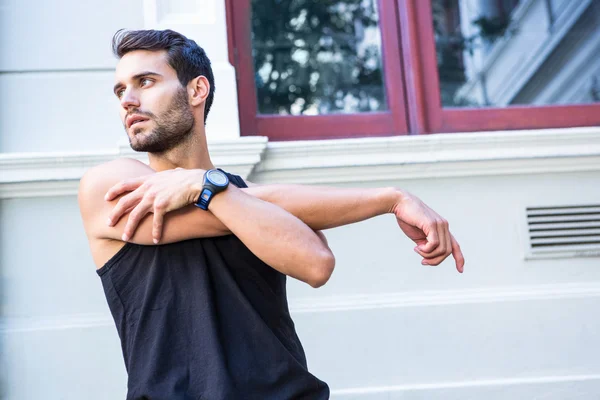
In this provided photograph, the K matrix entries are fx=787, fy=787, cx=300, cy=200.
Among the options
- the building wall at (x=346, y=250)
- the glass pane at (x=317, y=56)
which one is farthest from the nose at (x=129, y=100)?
the glass pane at (x=317, y=56)

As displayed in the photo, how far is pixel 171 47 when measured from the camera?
2.39 m

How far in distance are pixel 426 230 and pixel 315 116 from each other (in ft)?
6.60

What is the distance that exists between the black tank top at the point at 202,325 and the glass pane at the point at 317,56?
201cm

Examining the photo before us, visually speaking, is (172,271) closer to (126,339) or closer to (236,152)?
(126,339)

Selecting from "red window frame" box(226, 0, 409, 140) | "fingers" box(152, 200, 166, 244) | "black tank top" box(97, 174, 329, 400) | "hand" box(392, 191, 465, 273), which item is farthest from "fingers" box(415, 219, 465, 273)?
"red window frame" box(226, 0, 409, 140)

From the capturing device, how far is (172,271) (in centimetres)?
205

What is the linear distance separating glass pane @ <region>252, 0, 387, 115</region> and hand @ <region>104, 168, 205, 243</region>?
6.62 feet

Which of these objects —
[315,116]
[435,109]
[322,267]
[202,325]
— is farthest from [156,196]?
[435,109]

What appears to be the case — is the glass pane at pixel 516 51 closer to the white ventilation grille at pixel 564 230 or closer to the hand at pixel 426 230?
the white ventilation grille at pixel 564 230

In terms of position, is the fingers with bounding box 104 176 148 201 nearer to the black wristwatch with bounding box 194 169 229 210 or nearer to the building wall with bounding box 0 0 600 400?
the black wristwatch with bounding box 194 169 229 210

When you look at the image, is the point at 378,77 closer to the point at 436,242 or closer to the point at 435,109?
the point at 435,109

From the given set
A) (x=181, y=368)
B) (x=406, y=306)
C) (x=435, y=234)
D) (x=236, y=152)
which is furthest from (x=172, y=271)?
(x=406, y=306)

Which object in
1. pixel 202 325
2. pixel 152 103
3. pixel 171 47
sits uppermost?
pixel 171 47

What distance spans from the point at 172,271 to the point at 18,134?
1867mm
